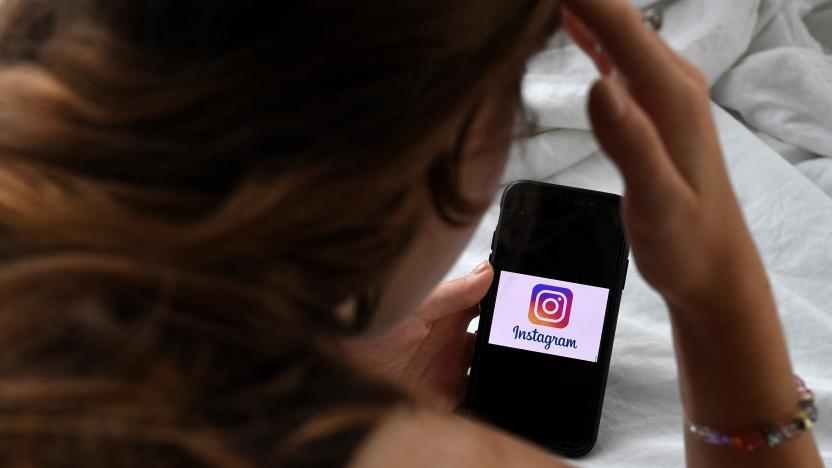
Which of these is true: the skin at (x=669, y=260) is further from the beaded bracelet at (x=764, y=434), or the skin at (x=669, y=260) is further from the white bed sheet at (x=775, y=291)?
the white bed sheet at (x=775, y=291)

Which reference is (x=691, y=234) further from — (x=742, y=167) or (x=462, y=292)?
(x=742, y=167)

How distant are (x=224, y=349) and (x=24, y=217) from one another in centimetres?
7

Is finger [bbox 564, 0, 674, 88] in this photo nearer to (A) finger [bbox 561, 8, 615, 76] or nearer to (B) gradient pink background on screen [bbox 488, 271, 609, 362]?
(A) finger [bbox 561, 8, 615, 76]

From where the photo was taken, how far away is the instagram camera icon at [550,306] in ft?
2.22

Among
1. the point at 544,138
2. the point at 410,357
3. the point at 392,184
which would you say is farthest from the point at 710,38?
the point at 392,184

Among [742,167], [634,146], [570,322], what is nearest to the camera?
[634,146]

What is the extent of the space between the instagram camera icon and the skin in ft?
0.55

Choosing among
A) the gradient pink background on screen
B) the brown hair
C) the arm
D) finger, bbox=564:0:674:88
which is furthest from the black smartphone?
the brown hair

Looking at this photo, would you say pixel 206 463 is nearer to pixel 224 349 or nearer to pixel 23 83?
pixel 224 349

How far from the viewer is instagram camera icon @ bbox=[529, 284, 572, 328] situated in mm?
676

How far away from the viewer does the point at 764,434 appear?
1.59 ft

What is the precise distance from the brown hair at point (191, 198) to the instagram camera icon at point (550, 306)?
0.38 meters

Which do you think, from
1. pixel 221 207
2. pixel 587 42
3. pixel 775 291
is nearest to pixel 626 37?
pixel 587 42

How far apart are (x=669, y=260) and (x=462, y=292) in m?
0.25
